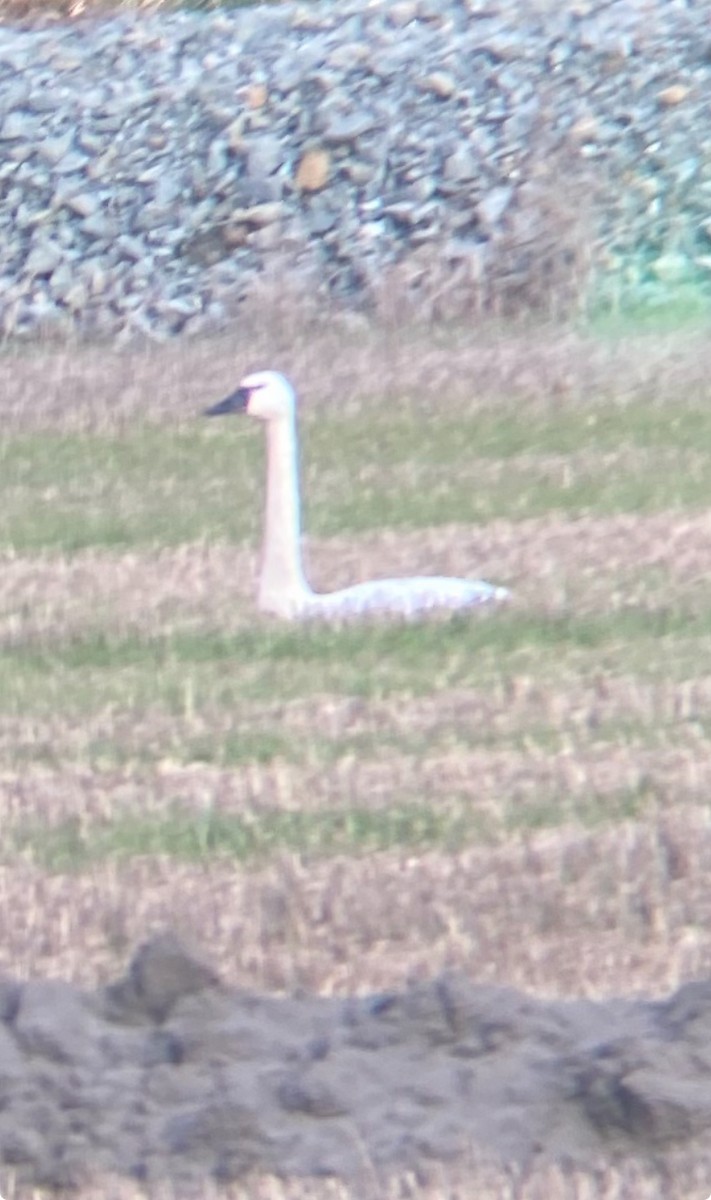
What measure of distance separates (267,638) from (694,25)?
9505 mm

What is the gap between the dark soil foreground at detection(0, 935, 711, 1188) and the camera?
4.55 m

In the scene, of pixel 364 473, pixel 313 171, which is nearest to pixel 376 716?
pixel 364 473

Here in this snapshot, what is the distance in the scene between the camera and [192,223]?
16.3 metres

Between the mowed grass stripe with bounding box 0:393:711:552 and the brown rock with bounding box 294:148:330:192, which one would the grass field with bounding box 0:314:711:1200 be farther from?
the brown rock with bounding box 294:148:330:192

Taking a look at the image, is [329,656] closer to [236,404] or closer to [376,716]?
[376,716]

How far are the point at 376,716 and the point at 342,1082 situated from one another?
8.46 ft

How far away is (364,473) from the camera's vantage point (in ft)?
36.9

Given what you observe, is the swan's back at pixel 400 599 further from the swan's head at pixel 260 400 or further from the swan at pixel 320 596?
the swan's head at pixel 260 400

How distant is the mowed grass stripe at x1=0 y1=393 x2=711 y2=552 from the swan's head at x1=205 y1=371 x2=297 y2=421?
1.12 meters

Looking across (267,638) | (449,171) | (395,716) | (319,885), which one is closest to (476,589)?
(267,638)

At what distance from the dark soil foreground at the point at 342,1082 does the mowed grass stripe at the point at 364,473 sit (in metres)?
5.02

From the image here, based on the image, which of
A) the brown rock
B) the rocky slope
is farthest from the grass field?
the brown rock

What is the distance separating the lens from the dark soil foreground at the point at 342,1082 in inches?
179

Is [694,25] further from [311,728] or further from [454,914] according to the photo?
[454,914]
